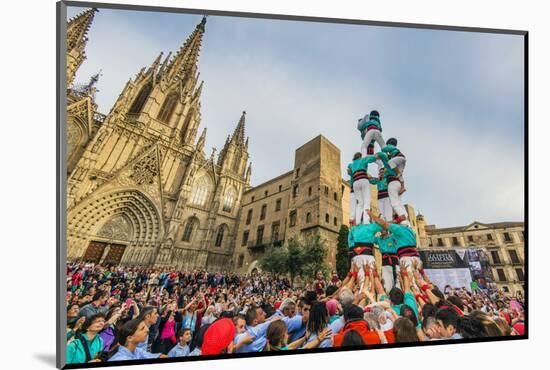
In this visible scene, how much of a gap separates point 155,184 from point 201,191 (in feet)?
7.94

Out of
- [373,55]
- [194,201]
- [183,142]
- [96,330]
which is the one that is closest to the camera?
[96,330]

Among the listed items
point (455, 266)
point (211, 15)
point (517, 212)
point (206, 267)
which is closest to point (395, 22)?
point (211, 15)

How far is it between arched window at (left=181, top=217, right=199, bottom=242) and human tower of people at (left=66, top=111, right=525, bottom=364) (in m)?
2.88

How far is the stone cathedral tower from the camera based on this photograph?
28.6ft

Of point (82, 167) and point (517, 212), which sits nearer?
point (517, 212)

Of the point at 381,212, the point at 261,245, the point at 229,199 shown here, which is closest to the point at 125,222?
the point at 229,199

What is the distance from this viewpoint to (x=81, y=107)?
966 centimetres

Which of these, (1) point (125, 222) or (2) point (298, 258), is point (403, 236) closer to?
(2) point (298, 258)

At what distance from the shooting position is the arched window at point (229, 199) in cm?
1367

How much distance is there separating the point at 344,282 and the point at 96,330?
630cm

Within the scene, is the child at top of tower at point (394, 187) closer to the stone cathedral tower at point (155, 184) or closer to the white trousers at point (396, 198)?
the white trousers at point (396, 198)

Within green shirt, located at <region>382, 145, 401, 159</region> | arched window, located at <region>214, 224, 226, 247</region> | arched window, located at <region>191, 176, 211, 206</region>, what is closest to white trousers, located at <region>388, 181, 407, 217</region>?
green shirt, located at <region>382, 145, 401, 159</region>

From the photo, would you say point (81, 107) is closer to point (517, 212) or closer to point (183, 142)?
point (183, 142)

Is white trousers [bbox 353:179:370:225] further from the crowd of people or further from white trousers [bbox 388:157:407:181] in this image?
the crowd of people
